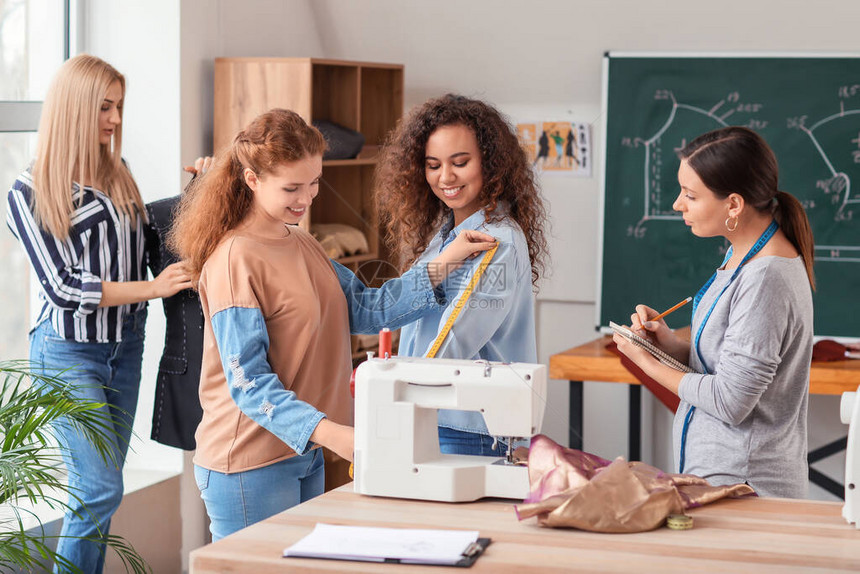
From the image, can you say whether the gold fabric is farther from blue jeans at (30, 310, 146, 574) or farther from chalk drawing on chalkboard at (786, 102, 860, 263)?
chalk drawing on chalkboard at (786, 102, 860, 263)

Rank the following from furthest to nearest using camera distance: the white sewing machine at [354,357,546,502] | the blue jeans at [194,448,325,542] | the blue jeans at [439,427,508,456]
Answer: the blue jeans at [439,427,508,456] → the blue jeans at [194,448,325,542] → the white sewing machine at [354,357,546,502]

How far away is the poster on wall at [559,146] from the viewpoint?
399 cm

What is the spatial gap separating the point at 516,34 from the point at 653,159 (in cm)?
74

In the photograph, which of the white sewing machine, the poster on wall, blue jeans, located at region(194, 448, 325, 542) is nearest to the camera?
the white sewing machine

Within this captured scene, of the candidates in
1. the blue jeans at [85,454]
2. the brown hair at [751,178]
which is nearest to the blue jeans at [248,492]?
the blue jeans at [85,454]

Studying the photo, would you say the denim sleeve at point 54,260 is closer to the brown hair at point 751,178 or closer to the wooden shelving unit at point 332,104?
the wooden shelving unit at point 332,104

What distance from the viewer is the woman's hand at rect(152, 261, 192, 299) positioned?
2.48 metres

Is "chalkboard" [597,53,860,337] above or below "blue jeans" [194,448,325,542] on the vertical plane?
above

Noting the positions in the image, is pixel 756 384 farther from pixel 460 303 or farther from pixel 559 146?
pixel 559 146

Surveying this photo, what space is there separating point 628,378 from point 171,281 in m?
1.70

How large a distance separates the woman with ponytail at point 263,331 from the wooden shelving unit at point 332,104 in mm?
1442

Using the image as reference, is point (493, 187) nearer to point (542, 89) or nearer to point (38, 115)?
point (38, 115)

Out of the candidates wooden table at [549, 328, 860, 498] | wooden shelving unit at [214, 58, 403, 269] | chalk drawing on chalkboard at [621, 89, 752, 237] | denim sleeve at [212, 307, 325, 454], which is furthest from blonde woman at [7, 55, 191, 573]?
chalk drawing on chalkboard at [621, 89, 752, 237]

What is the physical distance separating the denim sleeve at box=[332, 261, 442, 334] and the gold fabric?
18.4 inches
